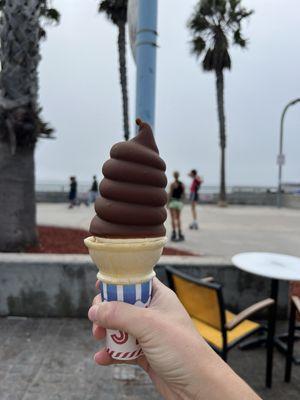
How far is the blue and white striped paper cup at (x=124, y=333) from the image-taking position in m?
1.59

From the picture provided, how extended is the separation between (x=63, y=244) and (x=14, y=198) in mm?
1421

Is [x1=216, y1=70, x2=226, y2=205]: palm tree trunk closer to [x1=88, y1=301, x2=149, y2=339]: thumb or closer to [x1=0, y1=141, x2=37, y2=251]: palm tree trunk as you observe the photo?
[x1=0, y1=141, x2=37, y2=251]: palm tree trunk

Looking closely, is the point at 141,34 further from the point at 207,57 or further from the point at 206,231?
the point at 207,57

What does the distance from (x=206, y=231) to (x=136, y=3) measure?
9614mm

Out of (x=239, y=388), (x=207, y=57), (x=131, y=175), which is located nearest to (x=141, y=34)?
(x=131, y=175)

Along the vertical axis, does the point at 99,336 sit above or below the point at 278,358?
above

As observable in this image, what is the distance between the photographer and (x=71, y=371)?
3.31m

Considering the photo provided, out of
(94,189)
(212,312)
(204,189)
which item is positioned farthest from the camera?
(204,189)

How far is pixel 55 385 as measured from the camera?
3084 mm

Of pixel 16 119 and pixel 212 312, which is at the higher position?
pixel 16 119

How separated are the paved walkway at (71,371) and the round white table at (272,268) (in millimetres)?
259

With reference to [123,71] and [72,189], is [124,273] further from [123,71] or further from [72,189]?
[123,71]

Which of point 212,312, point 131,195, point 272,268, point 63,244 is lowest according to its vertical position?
point 63,244

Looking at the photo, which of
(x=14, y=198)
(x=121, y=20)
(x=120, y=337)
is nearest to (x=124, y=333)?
(x=120, y=337)
